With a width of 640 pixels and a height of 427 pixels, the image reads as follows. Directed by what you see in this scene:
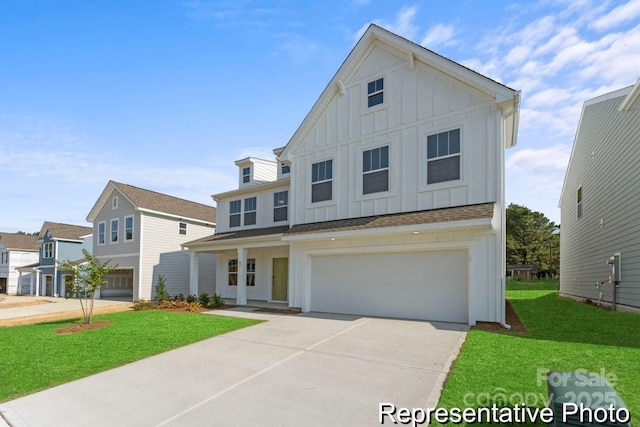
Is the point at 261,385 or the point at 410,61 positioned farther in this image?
the point at 410,61

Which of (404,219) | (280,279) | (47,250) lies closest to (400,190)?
(404,219)

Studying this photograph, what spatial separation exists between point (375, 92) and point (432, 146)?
309 cm

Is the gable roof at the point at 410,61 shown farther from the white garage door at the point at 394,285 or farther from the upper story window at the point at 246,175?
the upper story window at the point at 246,175

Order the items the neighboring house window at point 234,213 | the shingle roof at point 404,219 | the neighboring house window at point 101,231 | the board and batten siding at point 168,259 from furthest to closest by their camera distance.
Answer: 1. the neighboring house window at point 101,231
2. the board and batten siding at point 168,259
3. the neighboring house window at point 234,213
4. the shingle roof at point 404,219

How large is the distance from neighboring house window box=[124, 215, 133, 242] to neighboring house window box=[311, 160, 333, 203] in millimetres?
14123

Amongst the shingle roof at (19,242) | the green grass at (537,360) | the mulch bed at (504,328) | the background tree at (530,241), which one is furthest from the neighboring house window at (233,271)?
the background tree at (530,241)

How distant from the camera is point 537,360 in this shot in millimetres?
5883

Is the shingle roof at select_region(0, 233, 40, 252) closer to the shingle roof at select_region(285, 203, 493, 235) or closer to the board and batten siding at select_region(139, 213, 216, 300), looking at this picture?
the board and batten siding at select_region(139, 213, 216, 300)

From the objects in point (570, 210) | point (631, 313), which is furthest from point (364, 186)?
point (570, 210)

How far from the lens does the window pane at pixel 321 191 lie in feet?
44.0

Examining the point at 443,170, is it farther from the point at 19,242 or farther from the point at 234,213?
the point at 19,242

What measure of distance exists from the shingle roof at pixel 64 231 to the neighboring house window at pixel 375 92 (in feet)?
100

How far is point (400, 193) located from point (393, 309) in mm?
3690

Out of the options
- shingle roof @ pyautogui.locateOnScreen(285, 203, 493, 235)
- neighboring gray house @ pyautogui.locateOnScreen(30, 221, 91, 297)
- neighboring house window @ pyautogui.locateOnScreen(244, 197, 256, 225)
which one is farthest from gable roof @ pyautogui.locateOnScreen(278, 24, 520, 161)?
neighboring gray house @ pyautogui.locateOnScreen(30, 221, 91, 297)
